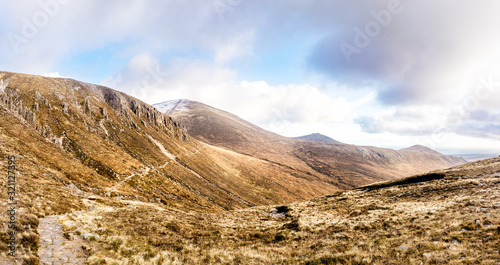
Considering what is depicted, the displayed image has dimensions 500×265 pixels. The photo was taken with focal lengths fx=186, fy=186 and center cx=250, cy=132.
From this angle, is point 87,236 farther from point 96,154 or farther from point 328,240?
point 96,154

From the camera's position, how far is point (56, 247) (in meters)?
11.7

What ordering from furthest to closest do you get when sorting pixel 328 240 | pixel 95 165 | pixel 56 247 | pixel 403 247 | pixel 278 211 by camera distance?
pixel 95 165 → pixel 278 211 → pixel 328 240 → pixel 403 247 → pixel 56 247

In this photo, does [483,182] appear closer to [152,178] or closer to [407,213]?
[407,213]

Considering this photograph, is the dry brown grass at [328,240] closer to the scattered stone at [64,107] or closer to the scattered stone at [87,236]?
the scattered stone at [87,236]

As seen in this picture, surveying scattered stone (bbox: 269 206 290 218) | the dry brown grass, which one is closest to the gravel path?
the dry brown grass

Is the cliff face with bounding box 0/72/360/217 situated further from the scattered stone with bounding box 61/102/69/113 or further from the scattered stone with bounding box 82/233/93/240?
the scattered stone with bounding box 82/233/93/240

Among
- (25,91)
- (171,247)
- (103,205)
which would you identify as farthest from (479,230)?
(25,91)

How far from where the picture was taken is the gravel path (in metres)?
10.5

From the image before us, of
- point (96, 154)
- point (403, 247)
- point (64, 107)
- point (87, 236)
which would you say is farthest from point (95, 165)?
point (403, 247)

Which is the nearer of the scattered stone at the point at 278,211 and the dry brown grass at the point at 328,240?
the dry brown grass at the point at 328,240

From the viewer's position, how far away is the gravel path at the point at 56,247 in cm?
1050

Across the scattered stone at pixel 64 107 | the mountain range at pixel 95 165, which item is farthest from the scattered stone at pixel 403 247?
the scattered stone at pixel 64 107

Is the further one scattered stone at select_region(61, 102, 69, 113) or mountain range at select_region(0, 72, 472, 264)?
scattered stone at select_region(61, 102, 69, 113)

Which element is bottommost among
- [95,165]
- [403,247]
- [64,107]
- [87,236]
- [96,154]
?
[403,247]
